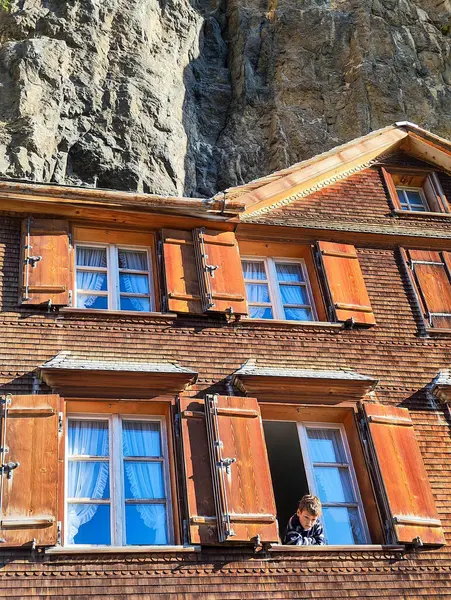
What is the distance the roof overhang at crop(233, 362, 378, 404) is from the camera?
10.8 m

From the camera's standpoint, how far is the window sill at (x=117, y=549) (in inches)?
349

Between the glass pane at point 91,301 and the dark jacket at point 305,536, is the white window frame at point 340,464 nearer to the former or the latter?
the dark jacket at point 305,536

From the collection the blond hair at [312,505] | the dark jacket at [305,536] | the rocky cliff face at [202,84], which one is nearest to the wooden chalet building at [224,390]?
the dark jacket at [305,536]

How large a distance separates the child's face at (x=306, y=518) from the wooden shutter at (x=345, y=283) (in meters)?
3.34

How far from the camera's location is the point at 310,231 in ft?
43.7

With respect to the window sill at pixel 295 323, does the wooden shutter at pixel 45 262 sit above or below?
above

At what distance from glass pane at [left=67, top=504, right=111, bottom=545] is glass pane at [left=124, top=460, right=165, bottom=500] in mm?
352

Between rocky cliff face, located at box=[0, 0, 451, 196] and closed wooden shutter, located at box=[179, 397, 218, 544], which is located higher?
rocky cliff face, located at box=[0, 0, 451, 196]

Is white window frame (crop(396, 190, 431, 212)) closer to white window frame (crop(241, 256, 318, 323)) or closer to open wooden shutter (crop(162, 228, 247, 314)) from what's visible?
white window frame (crop(241, 256, 318, 323))

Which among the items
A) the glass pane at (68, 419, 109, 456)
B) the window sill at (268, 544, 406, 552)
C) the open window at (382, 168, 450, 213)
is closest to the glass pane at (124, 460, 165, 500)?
the glass pane at (68, 419, 109, 456)

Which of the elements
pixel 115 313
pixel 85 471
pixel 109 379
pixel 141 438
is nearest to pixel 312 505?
pixel 141 438

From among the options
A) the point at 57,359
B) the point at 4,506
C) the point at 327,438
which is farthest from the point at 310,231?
the point at 4,506

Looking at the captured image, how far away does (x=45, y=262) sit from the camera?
11.6 metres

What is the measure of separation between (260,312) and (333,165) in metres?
3.44
